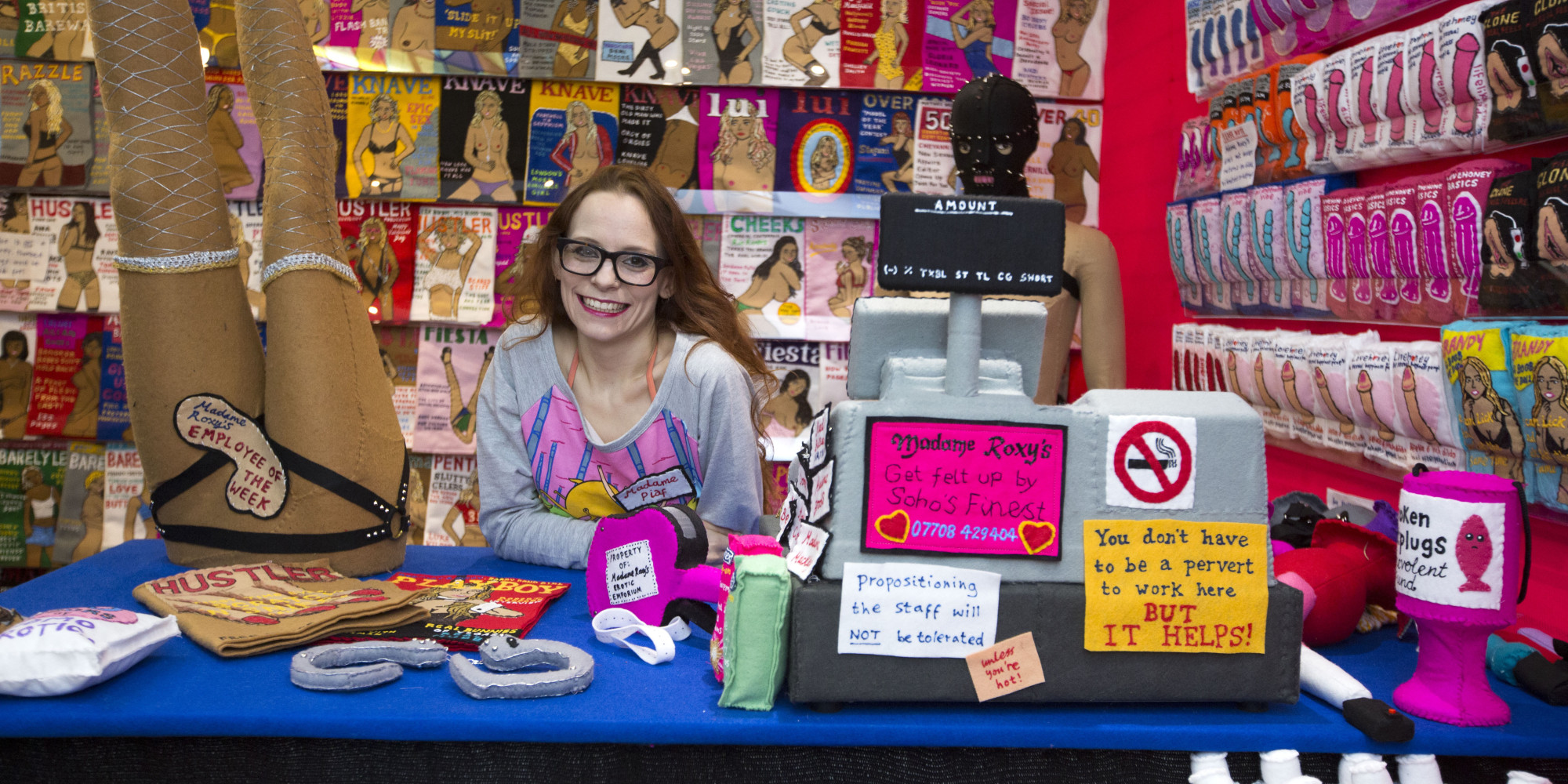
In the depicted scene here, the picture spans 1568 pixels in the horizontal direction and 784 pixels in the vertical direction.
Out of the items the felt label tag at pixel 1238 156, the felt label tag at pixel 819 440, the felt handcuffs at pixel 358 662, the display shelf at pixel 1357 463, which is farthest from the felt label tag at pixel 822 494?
the felt label tag at pixel 1238 156

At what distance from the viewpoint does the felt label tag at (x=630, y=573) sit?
1.22m

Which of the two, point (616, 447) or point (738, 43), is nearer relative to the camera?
point (616, 447)

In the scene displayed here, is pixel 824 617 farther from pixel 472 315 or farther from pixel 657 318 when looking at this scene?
pixel 472 315

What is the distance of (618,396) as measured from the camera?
1.82m

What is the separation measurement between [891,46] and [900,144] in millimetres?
301

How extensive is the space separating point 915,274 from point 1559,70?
38.9 inches

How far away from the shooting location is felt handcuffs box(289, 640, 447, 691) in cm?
99

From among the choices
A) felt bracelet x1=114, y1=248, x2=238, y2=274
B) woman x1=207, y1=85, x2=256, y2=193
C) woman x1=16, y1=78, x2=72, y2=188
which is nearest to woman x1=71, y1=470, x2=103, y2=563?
woman x1=16, y1=78, x2=72, y2=188

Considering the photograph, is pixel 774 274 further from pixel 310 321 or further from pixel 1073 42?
pixel 310 321

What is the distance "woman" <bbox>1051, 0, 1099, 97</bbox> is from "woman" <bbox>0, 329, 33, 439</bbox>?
3420 millimetres

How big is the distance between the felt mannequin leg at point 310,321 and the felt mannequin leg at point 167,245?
0.07 m

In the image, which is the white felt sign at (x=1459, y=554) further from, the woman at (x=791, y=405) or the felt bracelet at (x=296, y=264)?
the woman at (x=791, y=405)

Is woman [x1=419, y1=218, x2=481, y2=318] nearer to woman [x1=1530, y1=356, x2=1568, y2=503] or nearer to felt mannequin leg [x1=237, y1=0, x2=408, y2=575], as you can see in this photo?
felt mannequin leg [x1=237, y1=0, x2=408, y2=575]

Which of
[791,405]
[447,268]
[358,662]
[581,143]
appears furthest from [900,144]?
[358,662]
